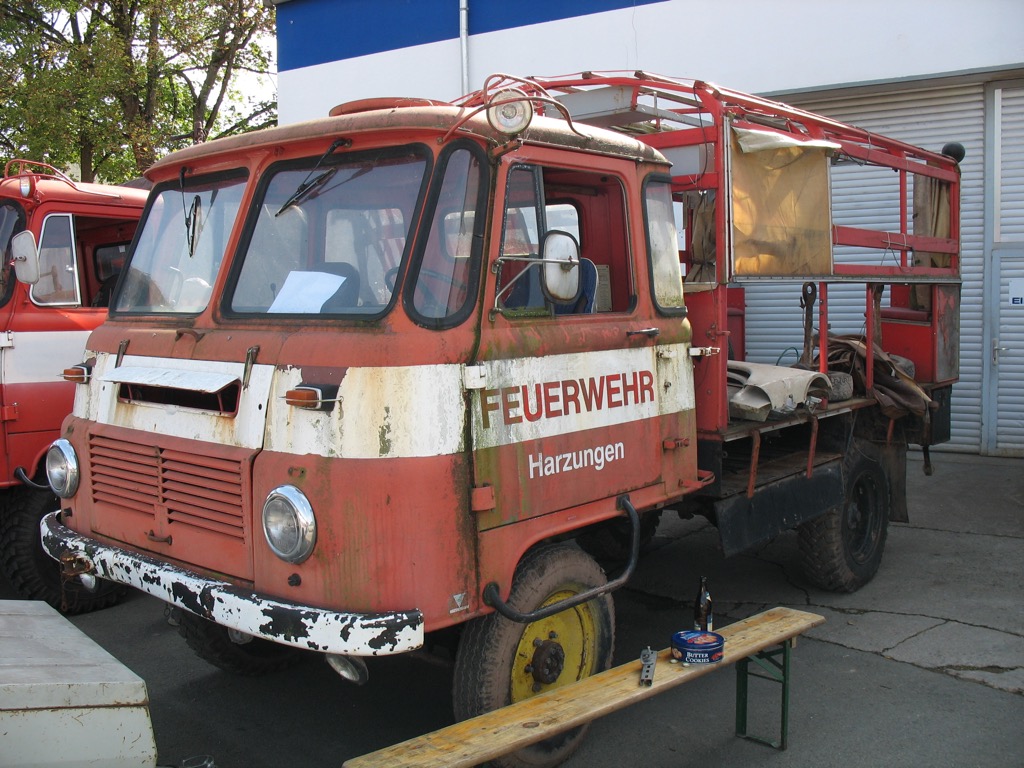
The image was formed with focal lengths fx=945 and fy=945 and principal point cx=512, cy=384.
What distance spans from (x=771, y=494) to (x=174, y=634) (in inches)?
137

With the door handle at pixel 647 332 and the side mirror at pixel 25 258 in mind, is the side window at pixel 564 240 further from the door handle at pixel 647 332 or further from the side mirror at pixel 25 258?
the side mirror at pixel 25 258

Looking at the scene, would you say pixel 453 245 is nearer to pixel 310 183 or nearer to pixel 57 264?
pixel 310 183

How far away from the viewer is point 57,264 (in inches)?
230

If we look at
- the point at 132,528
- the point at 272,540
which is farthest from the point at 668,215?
the point at 132,528

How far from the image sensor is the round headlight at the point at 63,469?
409cm

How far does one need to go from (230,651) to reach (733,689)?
2.51 meters

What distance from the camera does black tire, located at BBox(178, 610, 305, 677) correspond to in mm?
4520

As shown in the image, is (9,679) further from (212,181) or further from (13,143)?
(13,143)

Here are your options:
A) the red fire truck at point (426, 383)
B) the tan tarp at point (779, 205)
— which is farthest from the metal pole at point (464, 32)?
the tan tarp at point (779, 205)

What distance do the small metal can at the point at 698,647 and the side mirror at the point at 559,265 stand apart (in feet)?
4.85

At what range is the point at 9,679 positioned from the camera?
2900 millimetres

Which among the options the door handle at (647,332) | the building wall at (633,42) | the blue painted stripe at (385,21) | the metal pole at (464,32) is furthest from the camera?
the metal pole at (464,32)

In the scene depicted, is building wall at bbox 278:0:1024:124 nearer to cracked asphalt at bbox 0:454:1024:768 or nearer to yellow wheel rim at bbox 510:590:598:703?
cracked asphalt at bbox 0:454:1024:768

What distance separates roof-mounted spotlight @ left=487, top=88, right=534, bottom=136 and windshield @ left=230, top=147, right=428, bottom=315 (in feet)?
1.05
